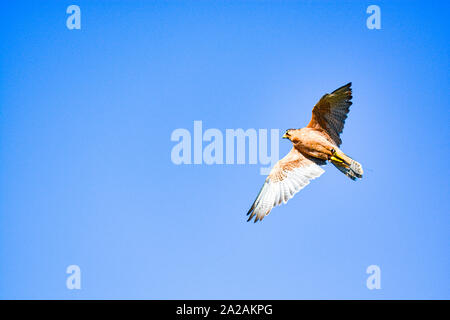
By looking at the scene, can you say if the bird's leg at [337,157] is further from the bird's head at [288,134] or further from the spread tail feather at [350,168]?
the bird's head at [288,134]

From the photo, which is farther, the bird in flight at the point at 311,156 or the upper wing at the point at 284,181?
the upper wing at the point at 284,181

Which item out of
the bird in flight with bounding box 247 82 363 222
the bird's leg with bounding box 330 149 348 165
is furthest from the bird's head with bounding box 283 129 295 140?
the bird's leg with bounding box 330 149 348 165

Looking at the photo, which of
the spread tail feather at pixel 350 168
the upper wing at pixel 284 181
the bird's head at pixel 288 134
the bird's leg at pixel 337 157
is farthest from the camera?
the bird's head at pixel 288 134

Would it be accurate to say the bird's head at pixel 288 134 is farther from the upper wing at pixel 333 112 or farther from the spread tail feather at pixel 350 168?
the spread tail feather at pixel 350 168

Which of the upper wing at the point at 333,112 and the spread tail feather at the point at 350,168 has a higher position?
the upper wing at the point at 333,112

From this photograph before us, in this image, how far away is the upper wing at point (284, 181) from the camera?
6.38 meters

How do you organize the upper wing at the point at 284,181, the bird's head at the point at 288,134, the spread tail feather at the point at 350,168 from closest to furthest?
the spread tail feather at the point at 350,168 → the upper wing at the point at 284,181 → the bird's head at the point at 288,134

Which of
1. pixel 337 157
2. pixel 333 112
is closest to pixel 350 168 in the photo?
pixel 337 157

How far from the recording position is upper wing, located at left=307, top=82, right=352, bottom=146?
6090 millimetres

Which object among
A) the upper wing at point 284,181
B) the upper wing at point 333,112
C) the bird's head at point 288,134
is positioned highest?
the upper wing at point 333,112

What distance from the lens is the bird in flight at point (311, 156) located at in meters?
6.11

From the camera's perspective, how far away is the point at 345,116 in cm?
623

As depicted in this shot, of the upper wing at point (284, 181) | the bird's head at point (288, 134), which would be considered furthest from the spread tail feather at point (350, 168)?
the bird's head at point (288, 134)
